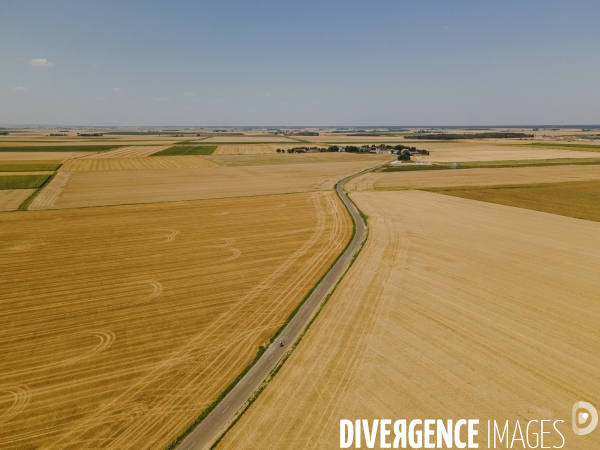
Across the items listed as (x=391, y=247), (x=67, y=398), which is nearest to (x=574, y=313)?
(x=391, y=247)

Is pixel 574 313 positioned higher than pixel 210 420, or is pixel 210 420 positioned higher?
pixel 574 313

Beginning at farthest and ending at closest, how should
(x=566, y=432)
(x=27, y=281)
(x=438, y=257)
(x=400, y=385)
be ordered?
(x=438, y=257) < (x=27, y=281) < (x=400, y=385) < (x=566, y=432)

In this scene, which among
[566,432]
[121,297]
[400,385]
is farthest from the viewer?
[121,297]

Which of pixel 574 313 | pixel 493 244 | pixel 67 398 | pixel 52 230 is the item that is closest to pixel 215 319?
pixel 67 398

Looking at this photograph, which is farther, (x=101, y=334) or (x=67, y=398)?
(x=101, y=334)

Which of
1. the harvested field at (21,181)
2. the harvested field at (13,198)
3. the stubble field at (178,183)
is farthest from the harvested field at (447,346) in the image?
the harvested field at (21,181)

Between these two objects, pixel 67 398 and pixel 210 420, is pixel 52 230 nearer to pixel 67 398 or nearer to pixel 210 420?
pixel 67 398

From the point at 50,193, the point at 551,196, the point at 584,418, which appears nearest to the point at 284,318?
the point at 584,418

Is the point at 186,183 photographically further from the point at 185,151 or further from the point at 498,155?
the point at 498,155
